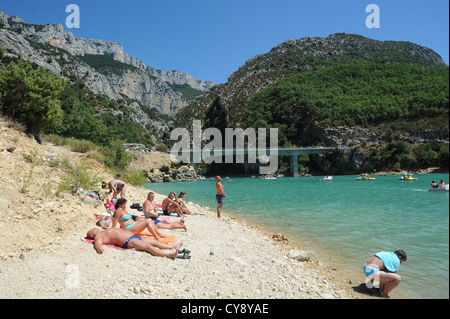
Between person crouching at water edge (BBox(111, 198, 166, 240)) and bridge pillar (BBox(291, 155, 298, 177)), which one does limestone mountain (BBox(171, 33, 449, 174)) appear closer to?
bridge pillar (BBox(291, 155, 298, 177))

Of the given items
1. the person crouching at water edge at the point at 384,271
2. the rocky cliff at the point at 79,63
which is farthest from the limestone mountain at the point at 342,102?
the person crouching at water edge at the point at 384,271

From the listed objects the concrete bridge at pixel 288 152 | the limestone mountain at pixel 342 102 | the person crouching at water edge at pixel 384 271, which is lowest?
the person crouching at water edge at pixel 384 271

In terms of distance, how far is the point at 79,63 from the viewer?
96062 mm

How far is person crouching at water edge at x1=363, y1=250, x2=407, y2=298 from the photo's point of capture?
4.68 meters

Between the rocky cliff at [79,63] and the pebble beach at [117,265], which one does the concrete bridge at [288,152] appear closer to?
the rocky cliff at [79,63]

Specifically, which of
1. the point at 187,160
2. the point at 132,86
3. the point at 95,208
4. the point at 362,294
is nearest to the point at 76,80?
the point at 187,160

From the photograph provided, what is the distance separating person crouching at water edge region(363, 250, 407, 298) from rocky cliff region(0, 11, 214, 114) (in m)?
22.1

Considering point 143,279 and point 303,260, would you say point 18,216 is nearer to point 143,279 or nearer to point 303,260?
point 143,279

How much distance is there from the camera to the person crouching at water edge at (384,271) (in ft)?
15.3

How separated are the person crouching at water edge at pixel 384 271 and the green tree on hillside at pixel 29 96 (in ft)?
45.1

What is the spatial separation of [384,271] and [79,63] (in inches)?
4460

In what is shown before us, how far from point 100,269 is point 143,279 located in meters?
0.73

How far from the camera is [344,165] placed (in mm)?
A: 69375

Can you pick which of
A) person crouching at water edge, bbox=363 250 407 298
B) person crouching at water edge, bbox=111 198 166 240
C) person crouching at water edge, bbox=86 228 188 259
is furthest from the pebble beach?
person crouching at water edge, bbox=111 198 166 240
